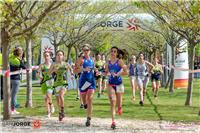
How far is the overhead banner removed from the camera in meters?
26.4

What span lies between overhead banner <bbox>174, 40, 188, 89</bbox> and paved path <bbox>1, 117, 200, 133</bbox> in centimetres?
1567

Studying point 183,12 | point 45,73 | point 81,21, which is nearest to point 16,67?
point 45,73

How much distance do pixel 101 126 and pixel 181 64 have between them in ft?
55.2

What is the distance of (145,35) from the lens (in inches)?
1442

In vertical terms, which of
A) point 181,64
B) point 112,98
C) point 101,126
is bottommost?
point 101,126

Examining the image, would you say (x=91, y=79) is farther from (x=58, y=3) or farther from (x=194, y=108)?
(x=194, y=108)

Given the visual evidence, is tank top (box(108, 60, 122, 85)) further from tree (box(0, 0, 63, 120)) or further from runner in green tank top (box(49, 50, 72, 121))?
tree (box(0, 0, 63, 120))

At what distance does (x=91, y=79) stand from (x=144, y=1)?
499 cm

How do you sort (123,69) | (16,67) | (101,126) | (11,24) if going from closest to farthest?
(101,126), (123,69), (11,24), (16,67)

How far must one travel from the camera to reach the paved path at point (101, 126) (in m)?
9.83

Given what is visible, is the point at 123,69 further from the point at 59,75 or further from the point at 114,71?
the point at 59,75

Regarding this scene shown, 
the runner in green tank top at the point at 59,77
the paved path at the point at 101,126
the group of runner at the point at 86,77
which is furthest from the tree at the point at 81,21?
the paved path at the point at 101,126

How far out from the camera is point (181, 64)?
86.7 ft

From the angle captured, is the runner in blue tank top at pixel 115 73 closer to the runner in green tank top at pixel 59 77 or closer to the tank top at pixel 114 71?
the tank top at pixel 114 71
